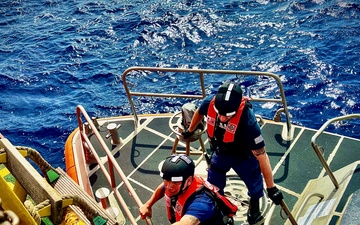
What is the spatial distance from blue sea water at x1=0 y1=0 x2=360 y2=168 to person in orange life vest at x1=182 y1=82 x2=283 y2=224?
A: 25.6ft

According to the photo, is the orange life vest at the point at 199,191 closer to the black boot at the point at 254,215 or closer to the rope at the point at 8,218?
the black boot at the point at 254,215

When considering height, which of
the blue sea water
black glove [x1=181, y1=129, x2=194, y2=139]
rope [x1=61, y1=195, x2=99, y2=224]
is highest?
rope [x1=61, y1=195, x2=99, y2=224]

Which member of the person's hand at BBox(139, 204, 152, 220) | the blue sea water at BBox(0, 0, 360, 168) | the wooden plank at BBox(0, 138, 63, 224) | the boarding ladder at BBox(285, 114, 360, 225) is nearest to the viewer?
the wooden plank at BBox(0, 138, 63, 224)

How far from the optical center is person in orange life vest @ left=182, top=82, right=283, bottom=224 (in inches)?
221

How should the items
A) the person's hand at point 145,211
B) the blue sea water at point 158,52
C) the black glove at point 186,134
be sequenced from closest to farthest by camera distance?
the person's hand at point 145,211, the black glove at point 186,134, the blue sea water at point 158,52

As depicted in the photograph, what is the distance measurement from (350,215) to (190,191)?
6.93 feet

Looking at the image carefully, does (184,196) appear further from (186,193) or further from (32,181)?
(32,181)

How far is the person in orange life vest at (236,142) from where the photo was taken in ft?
18.4

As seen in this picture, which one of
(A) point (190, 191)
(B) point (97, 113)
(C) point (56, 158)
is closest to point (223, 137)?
(A) point (190, 191)

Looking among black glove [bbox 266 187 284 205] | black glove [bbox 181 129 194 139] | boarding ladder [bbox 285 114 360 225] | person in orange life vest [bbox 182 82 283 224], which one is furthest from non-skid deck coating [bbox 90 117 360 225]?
black glove [bbox 181 129 194 139]

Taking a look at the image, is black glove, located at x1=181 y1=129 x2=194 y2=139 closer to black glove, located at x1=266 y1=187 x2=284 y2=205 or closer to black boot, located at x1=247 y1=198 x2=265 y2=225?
black boot, located at x1=247 y1=198 x2=265 y2=225

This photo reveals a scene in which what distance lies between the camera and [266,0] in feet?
69.9

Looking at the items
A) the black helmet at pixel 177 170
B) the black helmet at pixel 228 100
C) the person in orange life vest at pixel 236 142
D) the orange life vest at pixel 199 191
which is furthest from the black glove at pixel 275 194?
the black helmet at pixel 177 170

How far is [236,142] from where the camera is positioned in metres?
5.95
